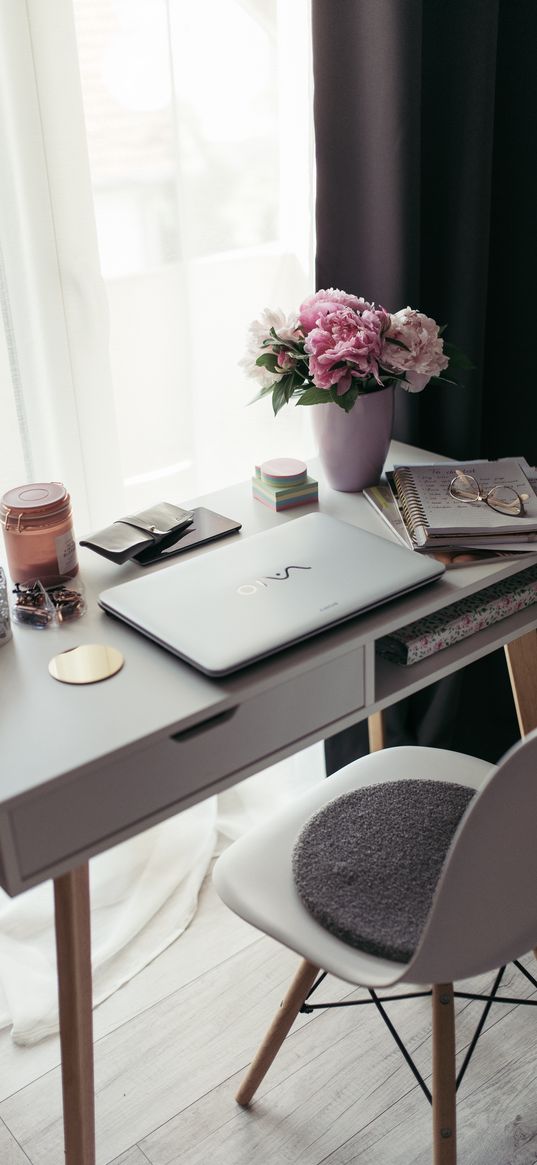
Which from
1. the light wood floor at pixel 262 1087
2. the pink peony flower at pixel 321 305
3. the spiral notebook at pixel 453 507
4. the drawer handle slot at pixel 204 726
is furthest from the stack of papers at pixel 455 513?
the light wood floor at pixel 262 1087

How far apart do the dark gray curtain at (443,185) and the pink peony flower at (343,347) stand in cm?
36

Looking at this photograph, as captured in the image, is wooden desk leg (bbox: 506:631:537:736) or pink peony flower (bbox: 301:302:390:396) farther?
wooden desk leg (bbox: 506:631:537:736)

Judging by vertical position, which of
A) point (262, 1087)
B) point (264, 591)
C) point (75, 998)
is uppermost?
point (264, 591)

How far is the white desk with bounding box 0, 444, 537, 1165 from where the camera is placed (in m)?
0.93

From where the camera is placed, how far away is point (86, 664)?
1.06 metres

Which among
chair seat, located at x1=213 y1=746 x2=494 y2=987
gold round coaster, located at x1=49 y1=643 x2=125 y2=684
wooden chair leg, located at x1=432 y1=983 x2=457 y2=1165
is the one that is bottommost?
wooden chair leg, located at x1=432 y1=983 x2=457 y2=1165

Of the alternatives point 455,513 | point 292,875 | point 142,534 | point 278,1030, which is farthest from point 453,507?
point 278,1030

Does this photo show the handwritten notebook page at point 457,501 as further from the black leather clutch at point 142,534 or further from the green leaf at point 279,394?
the black leather clutch at point 142,534

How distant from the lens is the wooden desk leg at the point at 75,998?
1021 mm

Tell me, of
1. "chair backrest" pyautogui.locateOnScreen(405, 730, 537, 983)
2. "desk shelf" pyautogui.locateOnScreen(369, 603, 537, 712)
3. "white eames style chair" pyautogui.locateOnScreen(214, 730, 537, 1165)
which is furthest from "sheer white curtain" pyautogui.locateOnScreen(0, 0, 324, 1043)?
"chair backrest" pyautogui.locateOnScreen(405, 730, 537, 983)

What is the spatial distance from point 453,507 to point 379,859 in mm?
446

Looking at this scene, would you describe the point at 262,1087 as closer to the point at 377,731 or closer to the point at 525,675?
the point at 377,731

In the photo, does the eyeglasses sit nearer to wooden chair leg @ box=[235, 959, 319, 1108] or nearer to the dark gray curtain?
the dark gray curtain

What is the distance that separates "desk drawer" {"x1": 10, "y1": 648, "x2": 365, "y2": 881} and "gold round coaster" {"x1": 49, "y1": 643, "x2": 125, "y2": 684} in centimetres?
11
